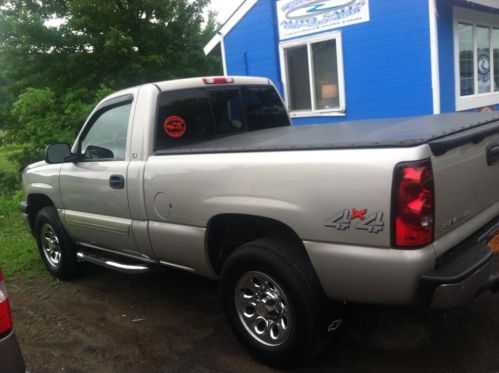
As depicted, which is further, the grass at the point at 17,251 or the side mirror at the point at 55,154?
the grass at the point at 17,251

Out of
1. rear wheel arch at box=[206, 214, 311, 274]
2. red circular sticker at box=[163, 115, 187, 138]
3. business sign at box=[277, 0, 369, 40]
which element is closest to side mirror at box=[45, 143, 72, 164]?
red circular sticker at box=[163, 115, 187, 138]

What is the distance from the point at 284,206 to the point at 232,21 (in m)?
8.46

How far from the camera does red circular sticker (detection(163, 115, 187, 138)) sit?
12.8 feet

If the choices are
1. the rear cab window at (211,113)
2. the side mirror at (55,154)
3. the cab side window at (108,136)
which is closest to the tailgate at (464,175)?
the rear cab window at (211,113)

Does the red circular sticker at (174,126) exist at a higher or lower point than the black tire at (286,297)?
higher

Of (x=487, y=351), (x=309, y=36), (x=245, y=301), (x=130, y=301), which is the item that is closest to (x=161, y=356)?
(x=245, y=301)

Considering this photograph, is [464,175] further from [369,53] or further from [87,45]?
[87,45]

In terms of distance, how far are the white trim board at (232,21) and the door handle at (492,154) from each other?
7.86 metres

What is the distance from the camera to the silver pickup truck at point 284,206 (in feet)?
8.18

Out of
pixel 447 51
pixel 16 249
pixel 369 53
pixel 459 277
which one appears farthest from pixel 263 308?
pixel 447 51

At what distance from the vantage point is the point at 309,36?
9.35 m

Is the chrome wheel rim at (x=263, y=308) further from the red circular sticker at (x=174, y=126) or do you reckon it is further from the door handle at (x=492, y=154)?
the door handle at (x=492, y=154)

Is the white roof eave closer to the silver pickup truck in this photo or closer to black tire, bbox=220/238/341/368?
the silver pickup truck

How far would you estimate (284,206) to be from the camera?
2.85 metres
